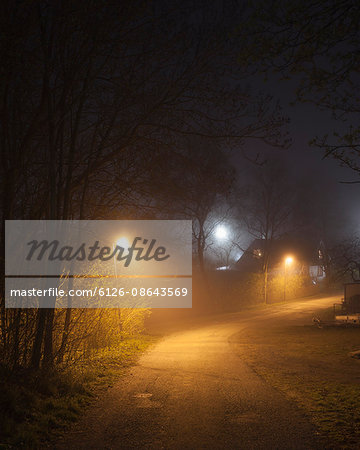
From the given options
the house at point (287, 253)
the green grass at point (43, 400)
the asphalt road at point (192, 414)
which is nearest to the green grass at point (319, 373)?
the asphalt road at point (192, 414)

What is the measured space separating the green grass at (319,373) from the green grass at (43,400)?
376 cm

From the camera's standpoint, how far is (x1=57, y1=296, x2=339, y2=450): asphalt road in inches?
206

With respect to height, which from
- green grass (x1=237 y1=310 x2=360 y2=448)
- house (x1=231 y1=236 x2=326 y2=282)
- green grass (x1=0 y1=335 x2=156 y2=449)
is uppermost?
house (x1=231 y1=236 x2=326 y2=282)

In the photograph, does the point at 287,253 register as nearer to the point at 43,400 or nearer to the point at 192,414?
the point at 192,414

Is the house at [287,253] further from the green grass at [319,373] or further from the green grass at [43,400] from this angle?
the green grass at [43,400]

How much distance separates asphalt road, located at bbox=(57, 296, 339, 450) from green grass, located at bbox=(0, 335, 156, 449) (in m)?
0.29

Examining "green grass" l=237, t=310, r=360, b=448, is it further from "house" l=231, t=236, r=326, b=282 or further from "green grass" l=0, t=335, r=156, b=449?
"house" l=231, t=236, r=326, b=282

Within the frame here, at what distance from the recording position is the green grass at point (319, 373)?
5964 mm

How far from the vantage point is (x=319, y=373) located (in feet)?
32.1

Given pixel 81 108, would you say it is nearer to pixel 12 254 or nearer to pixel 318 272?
pixel 12 254

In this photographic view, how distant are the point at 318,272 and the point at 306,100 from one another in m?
66.8

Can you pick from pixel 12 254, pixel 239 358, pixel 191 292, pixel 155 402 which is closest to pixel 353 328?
pixel 239 358

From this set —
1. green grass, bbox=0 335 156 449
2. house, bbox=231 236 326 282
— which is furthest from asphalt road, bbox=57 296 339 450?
house, bbox=231 236 326 282

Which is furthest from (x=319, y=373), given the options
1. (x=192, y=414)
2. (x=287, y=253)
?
(x=287, y=253)
